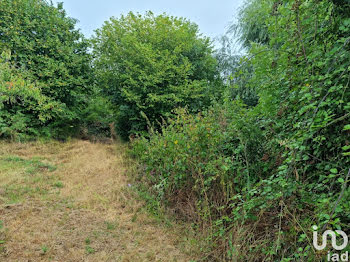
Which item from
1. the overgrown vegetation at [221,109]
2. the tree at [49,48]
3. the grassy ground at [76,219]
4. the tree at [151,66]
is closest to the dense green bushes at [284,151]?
the overgrown vegetation at [221,109]

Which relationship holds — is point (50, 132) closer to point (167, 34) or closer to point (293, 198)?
point (167, 34)

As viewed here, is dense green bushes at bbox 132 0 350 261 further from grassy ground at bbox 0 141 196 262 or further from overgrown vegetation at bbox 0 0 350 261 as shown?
grassy ground at bbox 0 141 196 262

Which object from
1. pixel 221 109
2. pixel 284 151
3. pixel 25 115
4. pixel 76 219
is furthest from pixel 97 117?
pixel 284 151

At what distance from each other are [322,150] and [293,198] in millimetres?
502

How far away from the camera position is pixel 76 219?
2928 millimetres

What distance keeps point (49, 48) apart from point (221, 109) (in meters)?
7.16

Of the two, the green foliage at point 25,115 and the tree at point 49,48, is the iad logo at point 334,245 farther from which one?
the tree at point 49,48

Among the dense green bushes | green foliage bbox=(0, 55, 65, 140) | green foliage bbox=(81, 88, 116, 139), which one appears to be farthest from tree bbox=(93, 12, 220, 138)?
the dense green bushes

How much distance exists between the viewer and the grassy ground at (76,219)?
2270 millimetres

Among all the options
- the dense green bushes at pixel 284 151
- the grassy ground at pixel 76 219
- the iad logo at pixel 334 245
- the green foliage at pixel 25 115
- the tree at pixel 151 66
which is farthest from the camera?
the tree at pixel 151 66

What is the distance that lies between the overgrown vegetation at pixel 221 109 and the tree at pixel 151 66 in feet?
0.17

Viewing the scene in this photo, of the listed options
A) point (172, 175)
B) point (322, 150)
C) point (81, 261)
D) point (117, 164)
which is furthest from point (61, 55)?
point (322, 150)

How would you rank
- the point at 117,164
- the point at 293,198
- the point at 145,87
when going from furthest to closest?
the point at 145,87 < the point at 117,164 < the point at 293,198

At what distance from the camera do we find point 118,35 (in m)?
7.78
